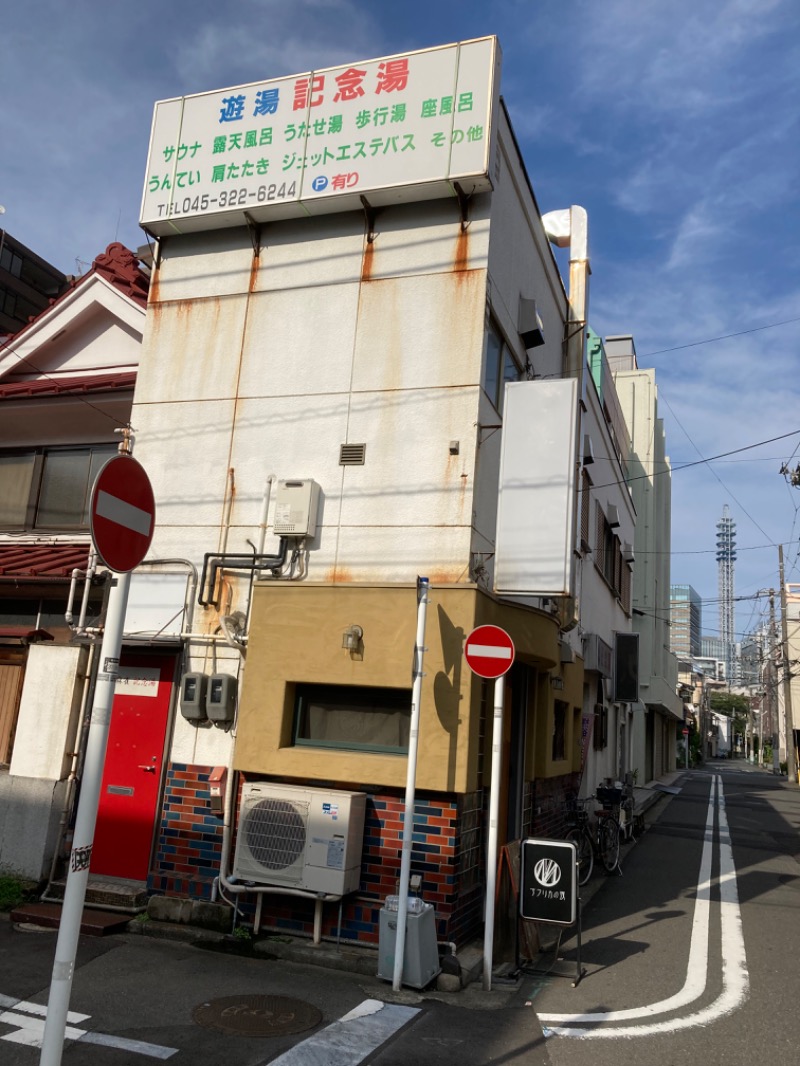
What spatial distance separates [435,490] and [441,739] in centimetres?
243

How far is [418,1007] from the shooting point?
625 cm

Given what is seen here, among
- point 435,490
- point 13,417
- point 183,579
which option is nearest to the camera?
point 435,490

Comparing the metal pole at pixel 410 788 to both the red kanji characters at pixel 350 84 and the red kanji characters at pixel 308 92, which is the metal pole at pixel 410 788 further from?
the red kanji characters at pixel 308 92

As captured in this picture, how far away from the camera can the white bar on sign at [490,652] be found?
23.3ft

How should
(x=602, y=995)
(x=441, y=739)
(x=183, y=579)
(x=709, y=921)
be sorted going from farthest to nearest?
(x=709, y=921), (x=183, y=579), (x=441, y=739), (x=602, y=995)

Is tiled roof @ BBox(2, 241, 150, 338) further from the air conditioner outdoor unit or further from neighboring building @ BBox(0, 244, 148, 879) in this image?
the air conditioner outdoor unit

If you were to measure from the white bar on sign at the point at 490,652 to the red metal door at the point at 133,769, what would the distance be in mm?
3575

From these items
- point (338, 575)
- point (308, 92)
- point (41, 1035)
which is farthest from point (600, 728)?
point (41, 1035)

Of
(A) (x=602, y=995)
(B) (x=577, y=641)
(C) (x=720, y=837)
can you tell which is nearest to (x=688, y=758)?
Answer: (C) (x=720, y=837)

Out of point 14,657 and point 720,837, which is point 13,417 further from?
point 720,837

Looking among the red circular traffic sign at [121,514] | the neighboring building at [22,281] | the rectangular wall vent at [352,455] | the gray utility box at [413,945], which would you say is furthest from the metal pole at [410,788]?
the neighboring building at [22,281]

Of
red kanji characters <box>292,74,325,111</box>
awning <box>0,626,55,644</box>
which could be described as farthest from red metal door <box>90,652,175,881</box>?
red kanji characters <box>292,74,325,111</box>

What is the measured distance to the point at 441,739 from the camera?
24.3ft

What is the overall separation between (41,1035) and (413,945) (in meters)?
2.74
